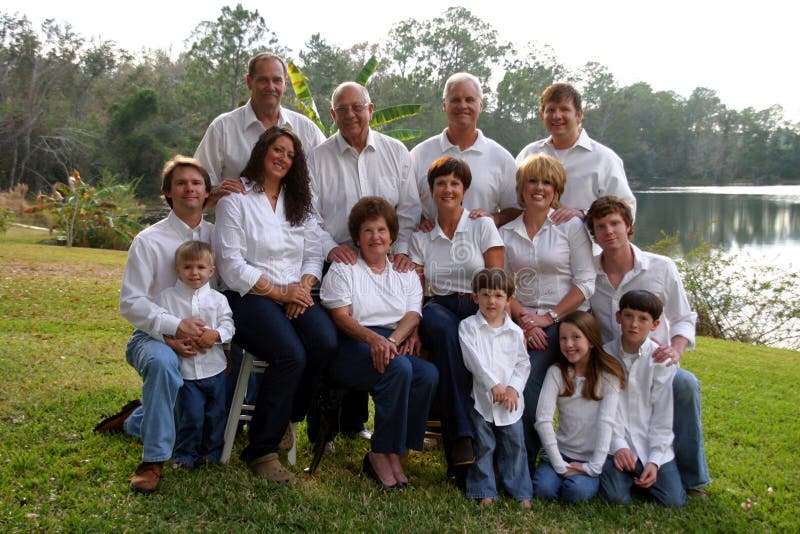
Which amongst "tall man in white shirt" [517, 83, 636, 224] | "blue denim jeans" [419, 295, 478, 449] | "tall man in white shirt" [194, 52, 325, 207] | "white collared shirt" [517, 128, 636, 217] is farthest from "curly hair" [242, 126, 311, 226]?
"tall man in white shirt" [517, 83, 636, 224]

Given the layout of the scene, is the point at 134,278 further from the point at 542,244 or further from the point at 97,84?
the point at 97,84

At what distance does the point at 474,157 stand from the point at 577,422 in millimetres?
1852

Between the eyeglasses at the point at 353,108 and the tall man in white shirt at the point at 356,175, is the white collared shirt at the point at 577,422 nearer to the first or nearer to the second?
the tall man in white shirt at the point at 356,175

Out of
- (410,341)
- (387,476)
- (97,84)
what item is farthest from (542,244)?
(97,84)

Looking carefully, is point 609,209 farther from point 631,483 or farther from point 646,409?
→ point 631,483

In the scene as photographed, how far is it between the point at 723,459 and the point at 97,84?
138ft

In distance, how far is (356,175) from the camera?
4242 millimetres

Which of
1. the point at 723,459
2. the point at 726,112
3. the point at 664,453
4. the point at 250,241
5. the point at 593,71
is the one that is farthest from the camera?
the point at 726,112

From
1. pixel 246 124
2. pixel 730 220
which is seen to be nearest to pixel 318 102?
pixel 730 220

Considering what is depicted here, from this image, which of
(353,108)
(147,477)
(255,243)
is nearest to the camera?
(147,477)

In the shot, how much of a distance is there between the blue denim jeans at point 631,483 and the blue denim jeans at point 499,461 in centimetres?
43

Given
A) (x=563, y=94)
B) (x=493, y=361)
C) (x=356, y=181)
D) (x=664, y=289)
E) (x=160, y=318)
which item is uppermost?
(x=563, y=94)

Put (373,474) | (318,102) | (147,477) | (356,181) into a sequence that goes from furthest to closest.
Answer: (318,102), (356,181), (373,474), (147,477)

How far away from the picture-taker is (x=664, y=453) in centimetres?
353
